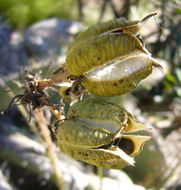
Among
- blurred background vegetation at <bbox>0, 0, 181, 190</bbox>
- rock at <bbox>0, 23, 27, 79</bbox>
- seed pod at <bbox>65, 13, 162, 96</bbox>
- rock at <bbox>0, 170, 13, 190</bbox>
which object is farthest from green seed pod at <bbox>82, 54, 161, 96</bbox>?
rock at <bbox>0, 23, 27, 79</bbox>

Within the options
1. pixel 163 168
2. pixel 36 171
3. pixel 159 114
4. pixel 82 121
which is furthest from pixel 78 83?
pixel 159 114

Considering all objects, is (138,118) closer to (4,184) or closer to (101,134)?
(4,184)

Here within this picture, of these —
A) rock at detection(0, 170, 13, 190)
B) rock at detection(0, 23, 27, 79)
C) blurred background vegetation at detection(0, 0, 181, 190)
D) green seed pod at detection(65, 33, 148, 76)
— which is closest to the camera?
green seed pod at detection(65, 33, 148, 76)

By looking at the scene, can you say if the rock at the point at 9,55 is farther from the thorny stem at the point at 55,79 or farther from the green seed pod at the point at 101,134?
the green seed pod at the point at 101,134

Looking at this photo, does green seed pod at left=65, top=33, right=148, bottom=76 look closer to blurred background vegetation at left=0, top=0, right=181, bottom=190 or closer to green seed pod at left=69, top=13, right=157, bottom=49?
green seed pod at left=69, top=13, right=157, bottom=49

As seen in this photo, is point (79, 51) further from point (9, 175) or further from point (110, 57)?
point (9, 175)

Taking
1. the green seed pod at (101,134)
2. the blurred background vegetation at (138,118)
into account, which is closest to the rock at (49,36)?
the blurred background vegetation at (138,118)
